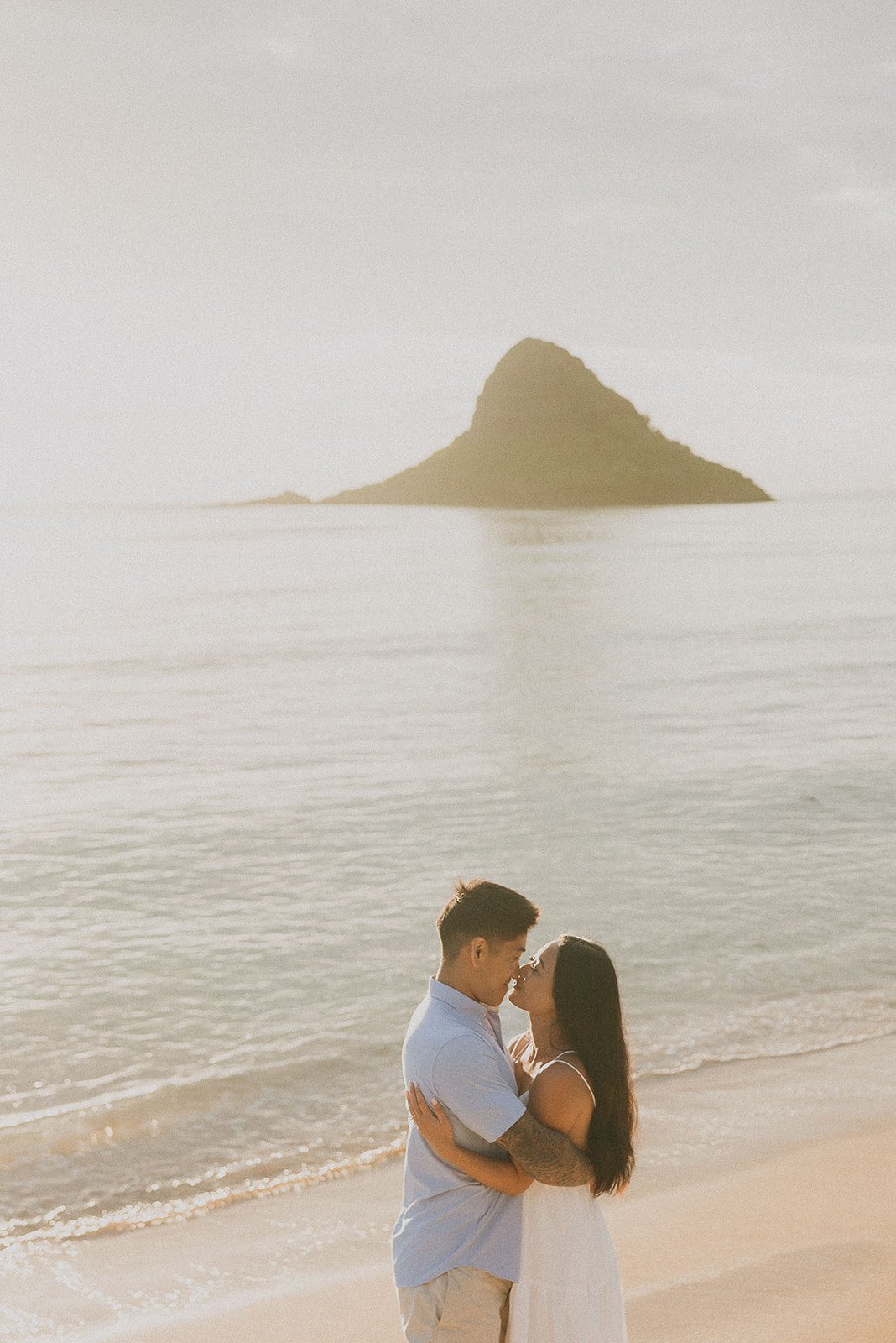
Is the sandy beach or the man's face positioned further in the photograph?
the sandy beach

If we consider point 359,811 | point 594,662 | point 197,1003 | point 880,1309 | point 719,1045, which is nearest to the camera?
point 880,1309

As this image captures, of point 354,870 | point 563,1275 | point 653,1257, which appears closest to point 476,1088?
point 563,1275

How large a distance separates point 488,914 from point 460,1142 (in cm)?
62

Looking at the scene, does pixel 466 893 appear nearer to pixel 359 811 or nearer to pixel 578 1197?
pixel 578 1197

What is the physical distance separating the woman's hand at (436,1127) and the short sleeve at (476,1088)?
0.05 m

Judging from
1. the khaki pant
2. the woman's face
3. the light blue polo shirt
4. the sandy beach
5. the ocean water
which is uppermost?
the woman's face

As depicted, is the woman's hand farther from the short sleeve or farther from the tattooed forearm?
the tattooed forearm

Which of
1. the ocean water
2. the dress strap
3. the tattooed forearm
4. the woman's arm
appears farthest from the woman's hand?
the ocean water

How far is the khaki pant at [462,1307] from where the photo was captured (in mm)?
3502

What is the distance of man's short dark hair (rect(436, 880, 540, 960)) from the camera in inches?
136

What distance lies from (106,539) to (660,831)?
7023 inches

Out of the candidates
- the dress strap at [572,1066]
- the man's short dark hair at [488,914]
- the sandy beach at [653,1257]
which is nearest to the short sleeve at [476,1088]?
the dress strap at [572,1066]

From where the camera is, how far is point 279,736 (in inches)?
961

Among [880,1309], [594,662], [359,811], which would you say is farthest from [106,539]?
[880,1309]
